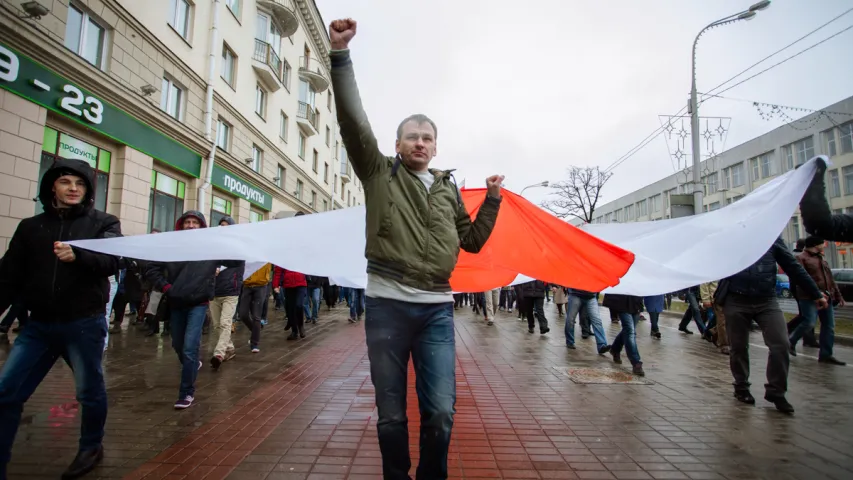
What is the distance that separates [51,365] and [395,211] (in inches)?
104

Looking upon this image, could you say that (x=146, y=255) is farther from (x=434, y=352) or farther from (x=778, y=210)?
(x=778, y=210)

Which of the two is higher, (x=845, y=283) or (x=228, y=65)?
(x=228, y=65)

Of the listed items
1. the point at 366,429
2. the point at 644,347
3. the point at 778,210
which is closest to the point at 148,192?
the point at 366,429

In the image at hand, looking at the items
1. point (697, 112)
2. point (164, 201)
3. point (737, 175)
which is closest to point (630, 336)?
point (697, 112)

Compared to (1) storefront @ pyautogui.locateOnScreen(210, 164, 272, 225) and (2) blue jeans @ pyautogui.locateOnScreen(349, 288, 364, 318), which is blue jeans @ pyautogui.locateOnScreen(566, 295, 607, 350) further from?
(1) storefront @ pyautogui.locateOnScreen(210, 164, 272, 225)

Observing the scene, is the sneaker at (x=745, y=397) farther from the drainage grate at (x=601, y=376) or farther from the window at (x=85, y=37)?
the window at (x=85, y=37)

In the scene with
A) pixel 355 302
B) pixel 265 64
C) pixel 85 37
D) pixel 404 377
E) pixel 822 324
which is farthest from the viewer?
pixel 265 64

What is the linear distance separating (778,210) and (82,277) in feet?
19.0

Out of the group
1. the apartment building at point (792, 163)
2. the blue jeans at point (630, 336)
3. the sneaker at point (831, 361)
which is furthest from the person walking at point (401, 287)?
the apartment building at point (792, 163)

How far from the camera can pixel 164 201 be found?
14383 mm

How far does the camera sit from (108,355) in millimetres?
7324

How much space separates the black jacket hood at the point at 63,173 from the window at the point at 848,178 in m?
45.1

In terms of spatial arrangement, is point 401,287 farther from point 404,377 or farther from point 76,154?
point 76,154

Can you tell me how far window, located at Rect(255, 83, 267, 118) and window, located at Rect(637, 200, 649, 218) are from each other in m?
54.7
